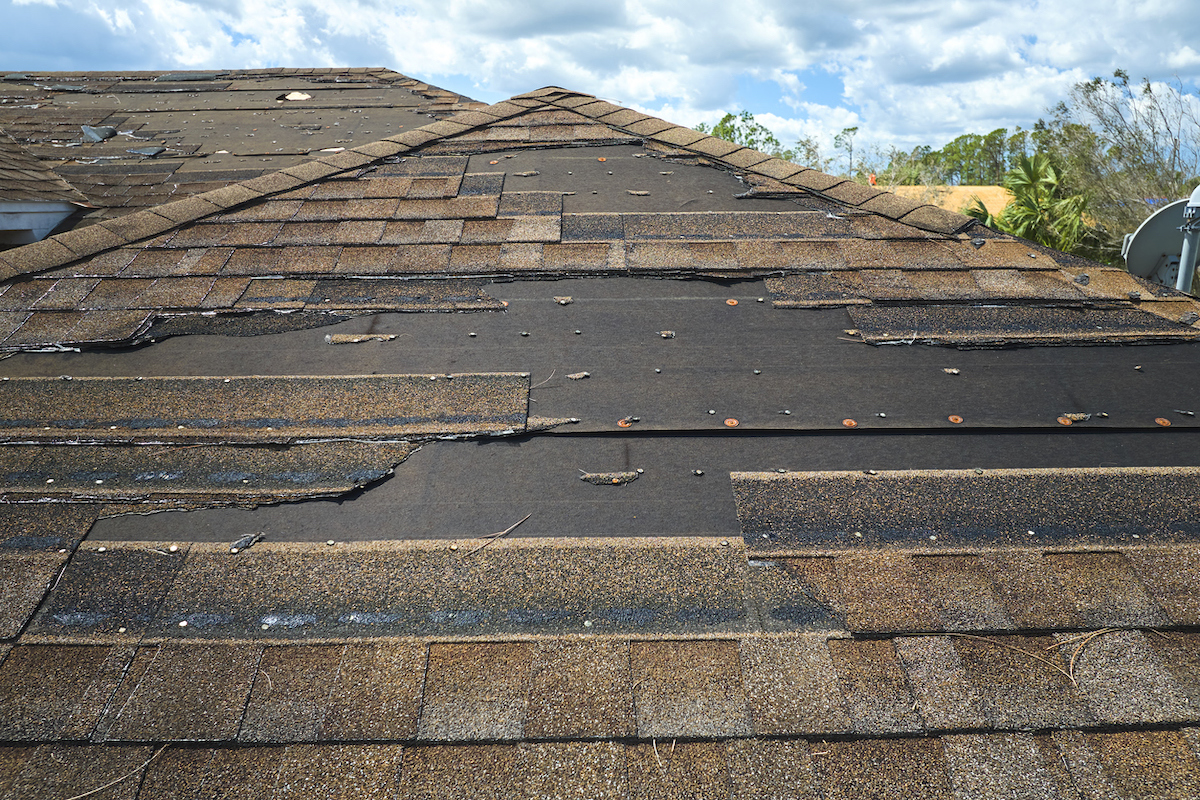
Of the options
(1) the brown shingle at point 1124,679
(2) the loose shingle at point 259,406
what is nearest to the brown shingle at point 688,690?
(1) the brown shingle at point 1124,679

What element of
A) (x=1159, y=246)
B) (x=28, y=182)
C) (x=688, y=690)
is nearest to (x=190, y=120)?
(x=28, y=182)

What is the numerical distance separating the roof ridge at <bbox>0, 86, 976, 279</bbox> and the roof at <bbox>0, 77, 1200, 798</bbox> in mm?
47

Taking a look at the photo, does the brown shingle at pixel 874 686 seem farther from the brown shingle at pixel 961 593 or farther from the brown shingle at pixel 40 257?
the brown shingle at pixel 40 257

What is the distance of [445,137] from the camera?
5691 millimetres

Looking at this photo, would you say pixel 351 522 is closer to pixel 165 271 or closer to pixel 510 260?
pixel 510 260

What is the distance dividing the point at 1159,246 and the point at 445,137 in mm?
5376

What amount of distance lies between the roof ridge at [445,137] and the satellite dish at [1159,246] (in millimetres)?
1276

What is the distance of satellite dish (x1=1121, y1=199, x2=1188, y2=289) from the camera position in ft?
15.4

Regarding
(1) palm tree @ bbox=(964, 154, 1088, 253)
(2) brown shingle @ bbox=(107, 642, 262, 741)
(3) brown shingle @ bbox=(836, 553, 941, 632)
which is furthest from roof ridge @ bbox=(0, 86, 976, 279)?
(1) palm tree @ bbox=(964, 154, 1088, 253)

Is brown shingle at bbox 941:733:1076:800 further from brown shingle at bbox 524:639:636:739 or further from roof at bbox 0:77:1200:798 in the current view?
brown shingle at bbox 524:639:636:739

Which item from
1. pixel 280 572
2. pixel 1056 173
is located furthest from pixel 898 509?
pixel 1056 173

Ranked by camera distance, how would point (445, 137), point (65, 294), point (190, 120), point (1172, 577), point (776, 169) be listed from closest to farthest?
1. point (1172, 577)
2. point (65, 294)
3. point (776, 169)
4. point (445, 137)
5. point (190, 120)

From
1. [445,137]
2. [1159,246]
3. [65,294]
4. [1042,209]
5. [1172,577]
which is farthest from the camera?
[1042,209]

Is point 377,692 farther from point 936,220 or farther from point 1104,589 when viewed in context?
point 936,220
